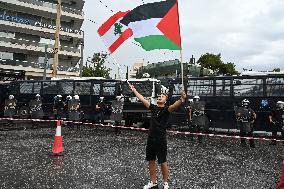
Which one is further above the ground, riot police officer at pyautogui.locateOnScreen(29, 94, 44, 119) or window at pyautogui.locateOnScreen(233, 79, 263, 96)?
window at pyautogui.locateOnScreen(233, 79, 263, 96)

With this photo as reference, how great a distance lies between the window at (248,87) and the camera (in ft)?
49.6

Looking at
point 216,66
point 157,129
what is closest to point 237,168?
point 157,129

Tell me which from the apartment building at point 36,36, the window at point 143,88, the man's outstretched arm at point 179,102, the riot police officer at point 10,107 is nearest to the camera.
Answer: the man's outstretched arm at point 179,102

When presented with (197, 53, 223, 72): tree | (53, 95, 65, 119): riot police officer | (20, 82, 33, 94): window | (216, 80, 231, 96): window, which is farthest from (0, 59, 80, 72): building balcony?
(216, 80, 231, 96): window

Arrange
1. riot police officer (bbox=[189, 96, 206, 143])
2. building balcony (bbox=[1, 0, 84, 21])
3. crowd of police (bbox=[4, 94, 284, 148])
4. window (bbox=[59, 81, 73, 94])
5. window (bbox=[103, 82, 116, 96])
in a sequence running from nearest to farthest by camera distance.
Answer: crowd of police (bbox=[4, 94, 284, 148]) < riot police officer (bbox=[189, 96, 206, 143]) < window (bbox=[103, 82, 116, 96]) < window (bbox=[59, 81, 73, 94]) < building balcony (bbox=[1, 0, 84, 21])

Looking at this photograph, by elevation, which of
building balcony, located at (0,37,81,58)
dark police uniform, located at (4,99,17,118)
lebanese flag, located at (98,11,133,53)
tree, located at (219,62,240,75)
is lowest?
dark police uniform, located at (4,99,17,118)

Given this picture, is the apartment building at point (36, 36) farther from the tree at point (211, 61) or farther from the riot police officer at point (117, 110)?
the riot police officer at point (117, 110)

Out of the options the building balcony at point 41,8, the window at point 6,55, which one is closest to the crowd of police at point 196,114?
the window at point 6,55

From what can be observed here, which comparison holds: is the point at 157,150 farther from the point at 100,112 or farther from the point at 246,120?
the point at 100,112

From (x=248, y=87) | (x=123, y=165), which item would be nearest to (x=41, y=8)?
(x=248, y=87)

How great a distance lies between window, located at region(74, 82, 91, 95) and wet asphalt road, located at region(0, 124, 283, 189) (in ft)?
24.2

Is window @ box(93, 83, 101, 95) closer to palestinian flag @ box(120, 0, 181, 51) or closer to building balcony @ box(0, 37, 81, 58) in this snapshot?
palestinian flag @ box(120, 0, 181, 51)

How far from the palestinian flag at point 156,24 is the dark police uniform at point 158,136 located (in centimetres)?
129

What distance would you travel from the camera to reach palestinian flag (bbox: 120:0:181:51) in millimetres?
6961
